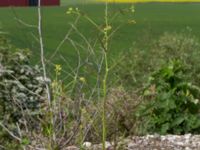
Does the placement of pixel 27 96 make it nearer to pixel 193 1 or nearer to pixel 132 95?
pixel 132 95

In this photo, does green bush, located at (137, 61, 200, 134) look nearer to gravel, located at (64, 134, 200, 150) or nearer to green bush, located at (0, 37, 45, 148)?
gravel, located at (64, 134, 200, 150)

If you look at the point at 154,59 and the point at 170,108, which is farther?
the point at 154,59

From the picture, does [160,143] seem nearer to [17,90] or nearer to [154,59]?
[17,90]

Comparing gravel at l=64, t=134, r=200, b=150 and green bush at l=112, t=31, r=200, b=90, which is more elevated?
gravel at l=64, t=134, r=200, b=150

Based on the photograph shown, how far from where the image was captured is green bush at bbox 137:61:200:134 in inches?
284

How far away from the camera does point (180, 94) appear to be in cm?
734

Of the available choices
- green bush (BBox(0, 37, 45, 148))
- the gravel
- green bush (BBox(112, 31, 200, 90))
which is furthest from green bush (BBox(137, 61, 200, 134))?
green bush (BBox(112, 31, 200, 90))

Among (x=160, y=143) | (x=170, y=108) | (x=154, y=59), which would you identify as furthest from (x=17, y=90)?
(x=154, y=59)

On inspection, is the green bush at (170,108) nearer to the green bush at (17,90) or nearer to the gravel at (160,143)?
the gravel at (160,143)

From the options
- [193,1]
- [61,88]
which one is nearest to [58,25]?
[61,88]

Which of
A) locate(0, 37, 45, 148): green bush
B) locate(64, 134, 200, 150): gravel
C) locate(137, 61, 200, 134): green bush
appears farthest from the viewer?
locate(137, 61, 200, 134): green bush

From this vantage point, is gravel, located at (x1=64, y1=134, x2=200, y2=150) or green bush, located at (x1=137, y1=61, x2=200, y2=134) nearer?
gravel, located at (x1=64, y1=134, x2=200, y2=150)

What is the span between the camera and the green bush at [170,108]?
721 cm

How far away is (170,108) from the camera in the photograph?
23.7ft
